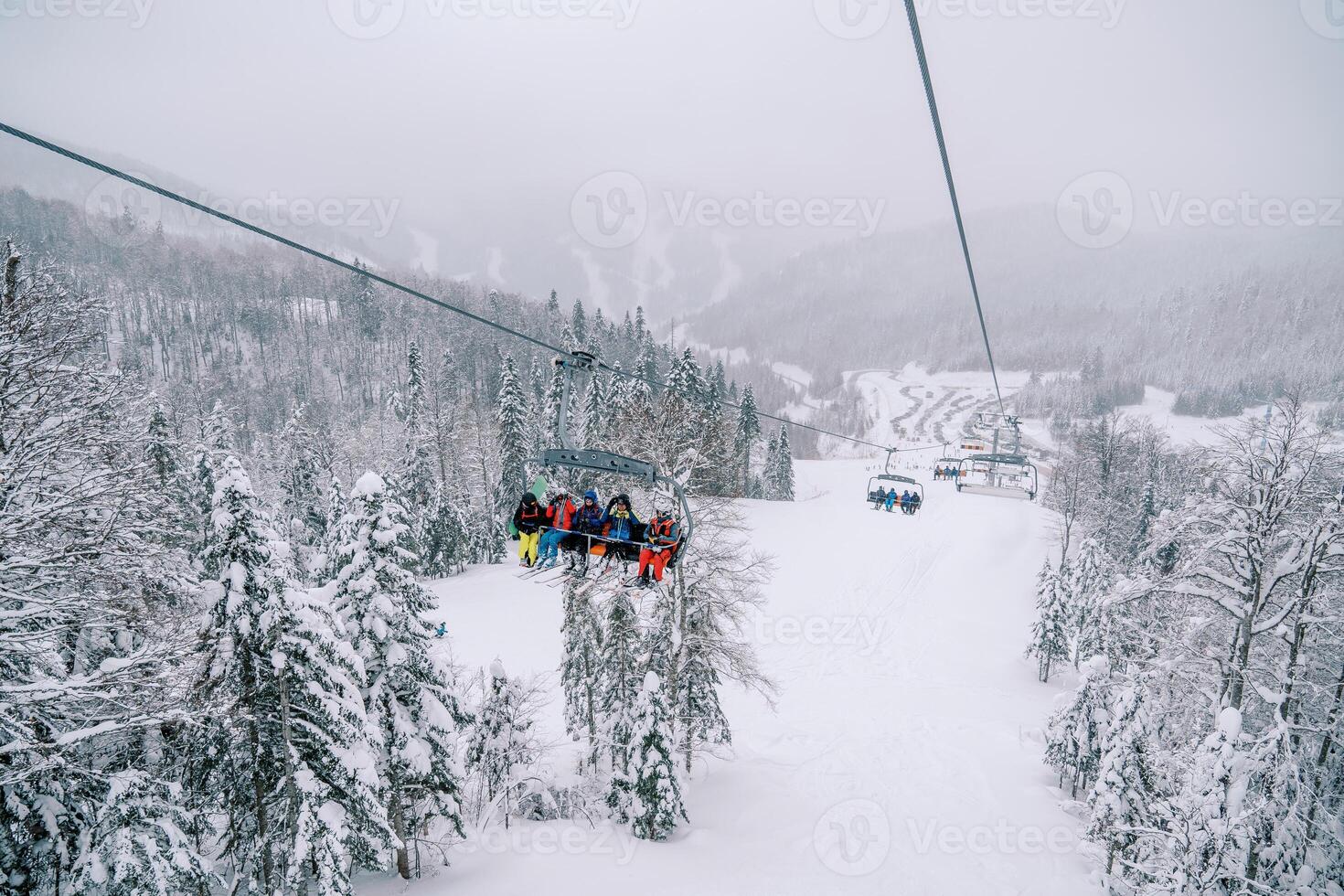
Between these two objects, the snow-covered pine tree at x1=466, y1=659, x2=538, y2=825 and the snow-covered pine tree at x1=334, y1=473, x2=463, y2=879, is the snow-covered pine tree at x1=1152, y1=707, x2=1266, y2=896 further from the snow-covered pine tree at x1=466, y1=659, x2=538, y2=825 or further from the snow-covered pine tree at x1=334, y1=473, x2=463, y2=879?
the snow-covered pine tree at x1=466, y1=659, x2=538, y2=825

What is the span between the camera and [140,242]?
14038 cm

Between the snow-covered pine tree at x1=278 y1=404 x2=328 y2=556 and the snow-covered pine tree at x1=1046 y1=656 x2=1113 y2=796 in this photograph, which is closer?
the snow-covered pine tree at x1=1046 y1=656 x2=1113 y2=796

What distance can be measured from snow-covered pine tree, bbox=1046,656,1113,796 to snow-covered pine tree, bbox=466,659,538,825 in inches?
732

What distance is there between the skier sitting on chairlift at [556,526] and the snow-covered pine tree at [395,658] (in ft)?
16.4

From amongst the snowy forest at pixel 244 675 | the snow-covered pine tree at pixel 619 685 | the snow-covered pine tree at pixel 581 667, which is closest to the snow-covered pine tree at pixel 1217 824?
the snowy forest at pixel 244 675

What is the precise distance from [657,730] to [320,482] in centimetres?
4035

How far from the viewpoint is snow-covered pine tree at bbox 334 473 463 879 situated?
12.5m

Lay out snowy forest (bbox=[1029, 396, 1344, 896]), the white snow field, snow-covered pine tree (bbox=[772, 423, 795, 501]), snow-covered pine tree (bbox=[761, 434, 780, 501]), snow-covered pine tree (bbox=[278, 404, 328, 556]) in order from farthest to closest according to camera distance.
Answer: snow-covered pine tree (bbox=[772, 423, 795, 501]), snow-covered pine tree (bbox=[761, 434, 780, 501]), snow-covered pine tree (bbox=[278, 404, 328, 556]), the white snow field, snowy forest (bbox=[1029, 396, 1344, 896])

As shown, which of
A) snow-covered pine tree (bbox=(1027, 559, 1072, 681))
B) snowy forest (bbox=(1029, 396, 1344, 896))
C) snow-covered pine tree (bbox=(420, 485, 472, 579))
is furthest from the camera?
snow-covered pine tree (bbox=(420, 485, 472, 579))

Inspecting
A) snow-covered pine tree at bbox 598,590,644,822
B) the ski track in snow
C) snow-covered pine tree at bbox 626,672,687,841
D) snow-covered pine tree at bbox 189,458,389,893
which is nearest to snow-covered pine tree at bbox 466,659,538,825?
the ski track in snow

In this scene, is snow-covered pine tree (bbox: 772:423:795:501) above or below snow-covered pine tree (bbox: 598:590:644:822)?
above

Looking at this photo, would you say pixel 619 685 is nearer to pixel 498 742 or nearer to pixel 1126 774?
pixel 498 742

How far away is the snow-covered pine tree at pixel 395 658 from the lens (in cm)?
1248

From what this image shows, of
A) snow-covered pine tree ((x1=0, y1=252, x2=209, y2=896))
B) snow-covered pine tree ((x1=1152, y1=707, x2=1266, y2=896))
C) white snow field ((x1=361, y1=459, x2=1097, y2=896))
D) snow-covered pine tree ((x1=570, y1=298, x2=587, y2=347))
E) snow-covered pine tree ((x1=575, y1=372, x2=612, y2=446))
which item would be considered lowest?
white snow field ((x1=361, y1=459, x2=1097, y2=896))
